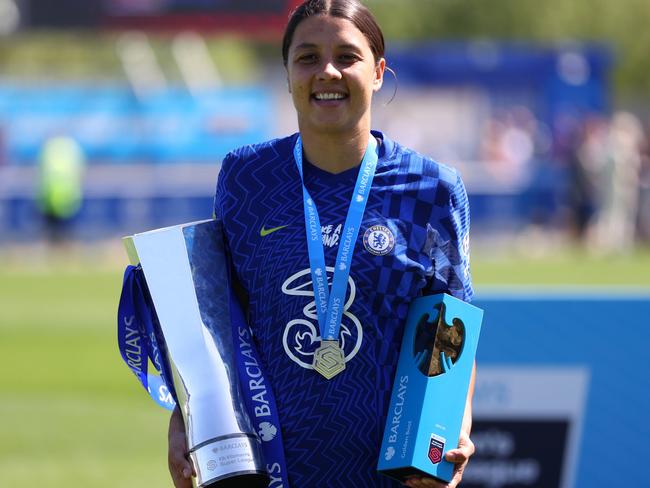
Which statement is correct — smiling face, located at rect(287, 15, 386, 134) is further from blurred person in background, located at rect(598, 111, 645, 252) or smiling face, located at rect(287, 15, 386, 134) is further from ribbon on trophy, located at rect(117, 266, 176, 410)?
blurred person in background, located at rect(598, 111, 645, 252)

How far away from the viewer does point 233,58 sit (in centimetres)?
4962

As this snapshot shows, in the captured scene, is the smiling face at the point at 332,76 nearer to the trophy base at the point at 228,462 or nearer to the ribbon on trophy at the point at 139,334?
the ribbon on trophy at the point at 139,334

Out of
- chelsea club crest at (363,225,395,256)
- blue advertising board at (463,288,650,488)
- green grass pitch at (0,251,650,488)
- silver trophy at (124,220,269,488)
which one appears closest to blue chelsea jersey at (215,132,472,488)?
chelsea club crest at (363,225,395,256)

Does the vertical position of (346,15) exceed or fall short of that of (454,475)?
it exceeds it

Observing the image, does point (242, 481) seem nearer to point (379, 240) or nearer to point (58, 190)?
point (379, 240)

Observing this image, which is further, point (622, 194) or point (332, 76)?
point (622, 194)

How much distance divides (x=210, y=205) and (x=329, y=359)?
24.2m

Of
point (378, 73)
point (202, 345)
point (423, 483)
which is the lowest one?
point (423, 483)

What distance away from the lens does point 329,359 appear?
3645 mm

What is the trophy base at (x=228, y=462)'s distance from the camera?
11.6 ft

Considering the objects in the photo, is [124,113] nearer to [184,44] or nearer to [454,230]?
[184,44]

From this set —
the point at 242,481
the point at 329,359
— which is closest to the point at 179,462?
the point at 242,481

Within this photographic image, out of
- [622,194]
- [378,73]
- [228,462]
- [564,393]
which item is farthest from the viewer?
[622,194]

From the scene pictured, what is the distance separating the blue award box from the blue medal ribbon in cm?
22
